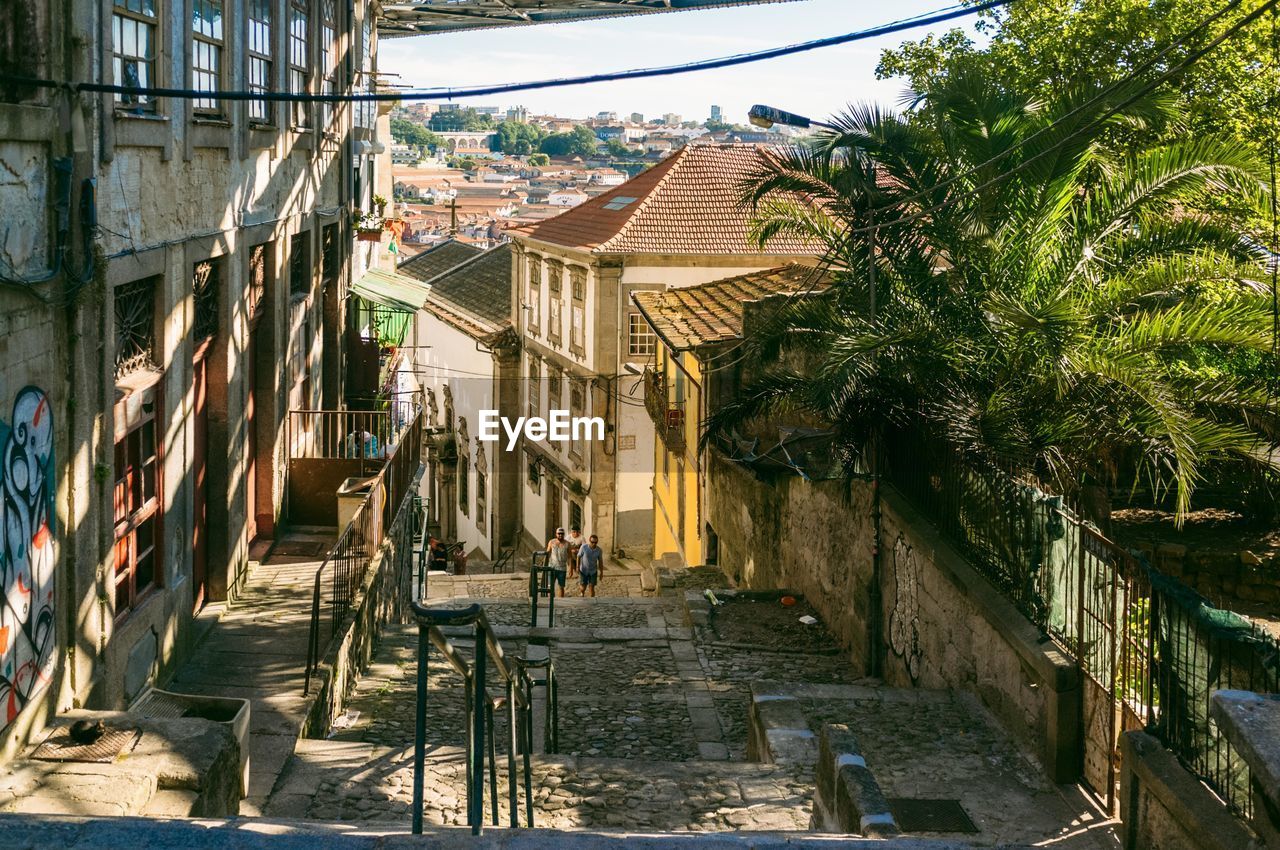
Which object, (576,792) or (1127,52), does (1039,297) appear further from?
(1127,52)

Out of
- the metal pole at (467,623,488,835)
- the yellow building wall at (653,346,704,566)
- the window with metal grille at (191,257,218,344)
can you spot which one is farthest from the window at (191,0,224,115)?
the yellow building wall at (653,346,704,566)

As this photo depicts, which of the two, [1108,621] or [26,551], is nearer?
[26,551]

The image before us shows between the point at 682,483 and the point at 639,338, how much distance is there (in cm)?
803

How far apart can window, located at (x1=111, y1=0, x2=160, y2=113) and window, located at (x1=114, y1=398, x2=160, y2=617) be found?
2.13m

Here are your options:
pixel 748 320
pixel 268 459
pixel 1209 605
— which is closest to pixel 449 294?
pixel 748 320

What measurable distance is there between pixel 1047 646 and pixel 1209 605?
2.26 m

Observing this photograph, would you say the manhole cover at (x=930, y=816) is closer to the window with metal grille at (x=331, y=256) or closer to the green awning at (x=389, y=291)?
the window with metal grille at (x=331, y=256)

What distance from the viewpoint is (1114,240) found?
1233cm

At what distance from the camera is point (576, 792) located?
8289 millimetres

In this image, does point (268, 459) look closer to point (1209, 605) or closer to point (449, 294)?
point (1209, 605)

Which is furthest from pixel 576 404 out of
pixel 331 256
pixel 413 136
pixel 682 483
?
pixel 413 136

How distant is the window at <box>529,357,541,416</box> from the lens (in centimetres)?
3988

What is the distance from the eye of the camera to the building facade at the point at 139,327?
7.36 meters

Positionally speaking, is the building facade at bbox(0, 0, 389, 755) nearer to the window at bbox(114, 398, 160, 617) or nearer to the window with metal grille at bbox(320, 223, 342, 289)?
the window at bbox(114, 398, 160, 617)
